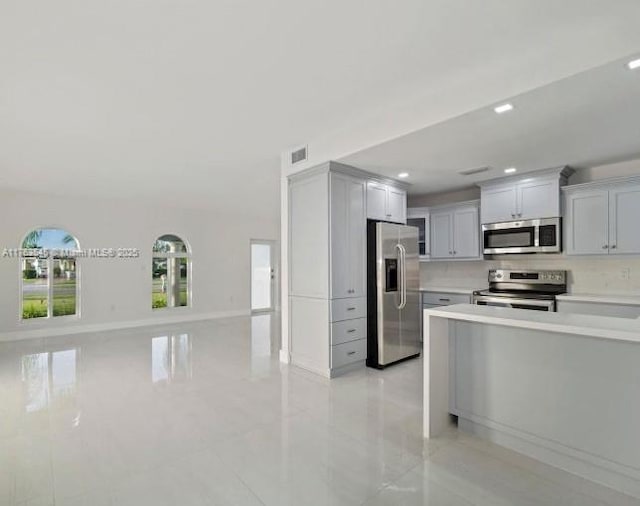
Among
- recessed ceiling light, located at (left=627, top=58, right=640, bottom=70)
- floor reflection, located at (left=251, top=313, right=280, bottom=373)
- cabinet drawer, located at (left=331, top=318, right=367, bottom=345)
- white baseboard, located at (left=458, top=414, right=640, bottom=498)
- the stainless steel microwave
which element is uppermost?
recessed ceiling light, located at (left=627, top=58, right=640, bottom=70)

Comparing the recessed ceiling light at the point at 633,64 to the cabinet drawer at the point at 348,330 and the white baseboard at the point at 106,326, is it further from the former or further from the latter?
the white baseboard at the point at 106,326

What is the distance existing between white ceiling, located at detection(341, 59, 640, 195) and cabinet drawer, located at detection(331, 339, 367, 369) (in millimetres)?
2194

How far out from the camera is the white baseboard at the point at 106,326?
250 inches

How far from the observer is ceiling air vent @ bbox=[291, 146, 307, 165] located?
4.27 metres

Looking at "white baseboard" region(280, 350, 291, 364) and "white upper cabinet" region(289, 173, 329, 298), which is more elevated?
"white upper cabinet" region(289, 173, 329, 298)

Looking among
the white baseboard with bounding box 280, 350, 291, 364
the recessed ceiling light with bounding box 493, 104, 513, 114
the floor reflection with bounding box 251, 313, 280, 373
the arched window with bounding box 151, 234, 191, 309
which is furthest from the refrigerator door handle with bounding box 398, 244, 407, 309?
the arched window with bounding box 151, 234, 191, 309

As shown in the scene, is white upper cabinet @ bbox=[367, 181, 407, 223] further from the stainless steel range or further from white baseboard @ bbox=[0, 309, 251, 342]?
white baseboard @ bbox=[0, 309, 251, 342]

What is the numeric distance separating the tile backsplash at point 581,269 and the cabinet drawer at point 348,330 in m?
2.25

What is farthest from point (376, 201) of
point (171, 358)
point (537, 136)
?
point (171, 358)

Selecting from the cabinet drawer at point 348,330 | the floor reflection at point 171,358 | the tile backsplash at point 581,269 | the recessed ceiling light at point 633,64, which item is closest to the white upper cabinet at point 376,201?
the cabinet drawer at point 348,330

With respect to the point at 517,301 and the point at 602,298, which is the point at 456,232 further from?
the point at 602,298

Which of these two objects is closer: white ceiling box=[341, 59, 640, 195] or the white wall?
white ceiling box=[341, 59, 640, 195]

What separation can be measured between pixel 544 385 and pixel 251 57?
3019mm

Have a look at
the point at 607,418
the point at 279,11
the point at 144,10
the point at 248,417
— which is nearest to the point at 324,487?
the point at 248,417
